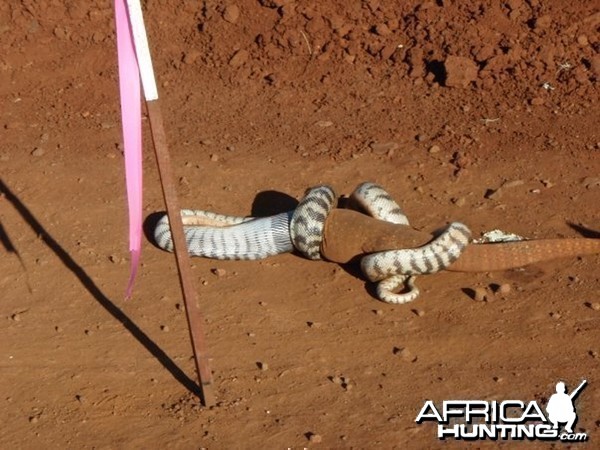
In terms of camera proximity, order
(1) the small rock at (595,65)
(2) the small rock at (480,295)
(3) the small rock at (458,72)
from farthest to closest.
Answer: (3) the small rock at (458,72)
(1) the small rock at (595,65)
(2) the small rock at (480,295)

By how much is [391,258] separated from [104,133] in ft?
15.9

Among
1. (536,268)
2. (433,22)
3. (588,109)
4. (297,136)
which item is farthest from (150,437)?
(433,22)

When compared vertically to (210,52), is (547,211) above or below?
below

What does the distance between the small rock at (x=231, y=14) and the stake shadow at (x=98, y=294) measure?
401 centimetres

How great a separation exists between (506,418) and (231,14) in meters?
8.23

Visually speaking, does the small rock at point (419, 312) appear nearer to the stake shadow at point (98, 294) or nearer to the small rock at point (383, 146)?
the stake shadow at point (98, 294)

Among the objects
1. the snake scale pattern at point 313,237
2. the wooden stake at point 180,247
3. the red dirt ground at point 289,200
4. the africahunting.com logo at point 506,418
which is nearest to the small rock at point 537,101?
the red dirt ground at point 289,200

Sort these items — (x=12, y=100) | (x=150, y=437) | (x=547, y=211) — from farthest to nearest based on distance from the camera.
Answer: (x=12, y=100) < (x=547, y=211) < (x=150, y=437)

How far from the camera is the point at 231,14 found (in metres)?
13.6

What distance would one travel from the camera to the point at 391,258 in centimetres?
855

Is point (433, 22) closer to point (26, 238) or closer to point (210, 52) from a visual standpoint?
point (210, 52)

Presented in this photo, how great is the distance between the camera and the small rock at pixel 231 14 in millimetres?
13617

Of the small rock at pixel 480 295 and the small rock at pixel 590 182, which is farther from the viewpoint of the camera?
the small rock at pixel 590 182

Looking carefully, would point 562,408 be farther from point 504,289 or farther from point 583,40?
point 583,40
